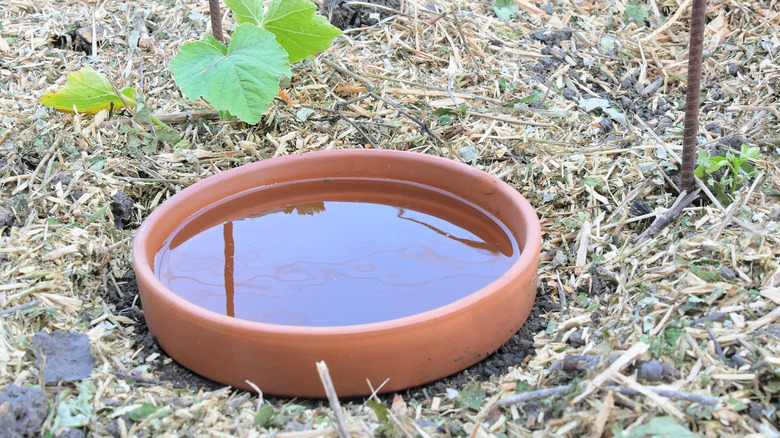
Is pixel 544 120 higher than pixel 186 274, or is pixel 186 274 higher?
pixel 544 120

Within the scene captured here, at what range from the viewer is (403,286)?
201cm

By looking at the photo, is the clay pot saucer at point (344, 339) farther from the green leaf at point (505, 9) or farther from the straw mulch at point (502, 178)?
the green leaf at point (505, 9)

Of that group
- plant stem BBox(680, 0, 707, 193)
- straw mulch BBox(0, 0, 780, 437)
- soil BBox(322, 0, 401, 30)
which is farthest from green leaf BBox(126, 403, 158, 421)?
soil BBox(322, 0, 401, 30)

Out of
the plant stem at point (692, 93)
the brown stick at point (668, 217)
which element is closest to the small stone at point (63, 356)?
the brown stick at point (668, 217)

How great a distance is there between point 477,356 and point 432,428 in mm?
288

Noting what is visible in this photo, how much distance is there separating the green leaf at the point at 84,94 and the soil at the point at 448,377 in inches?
33.4

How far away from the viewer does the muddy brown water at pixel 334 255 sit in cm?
195

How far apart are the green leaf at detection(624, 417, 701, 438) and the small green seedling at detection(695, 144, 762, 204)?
3.36ft

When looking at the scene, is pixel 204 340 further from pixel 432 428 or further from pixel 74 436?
pixel 432 428

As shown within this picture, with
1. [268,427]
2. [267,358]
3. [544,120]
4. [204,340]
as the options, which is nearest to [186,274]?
[204,340]

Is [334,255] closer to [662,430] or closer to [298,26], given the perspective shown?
[298,26]

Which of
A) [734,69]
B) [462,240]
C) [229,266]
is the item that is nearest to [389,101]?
[462,240]

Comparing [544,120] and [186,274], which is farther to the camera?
[544,120]

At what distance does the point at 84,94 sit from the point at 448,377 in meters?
1.70
